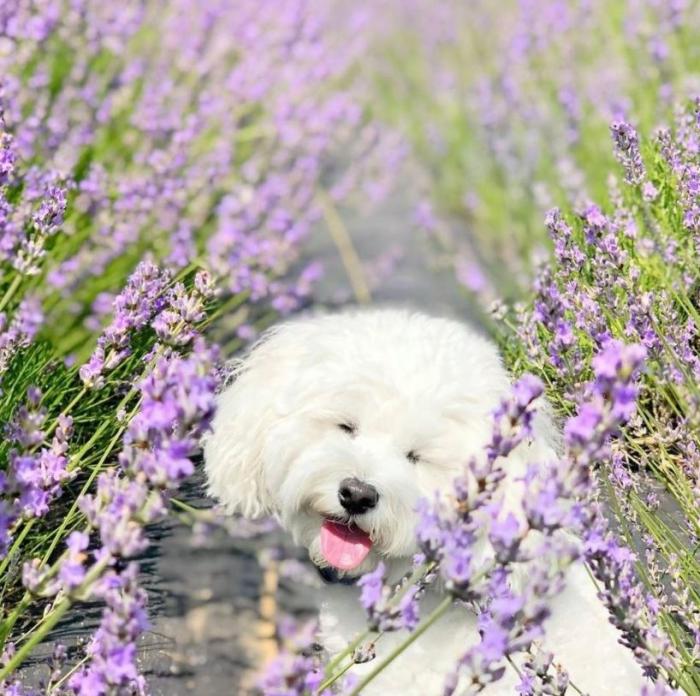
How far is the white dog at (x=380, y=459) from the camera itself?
88.1 inches

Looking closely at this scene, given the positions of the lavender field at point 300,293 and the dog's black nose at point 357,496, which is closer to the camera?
the lavender field at point 300,293

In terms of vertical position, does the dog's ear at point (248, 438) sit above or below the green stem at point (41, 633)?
below

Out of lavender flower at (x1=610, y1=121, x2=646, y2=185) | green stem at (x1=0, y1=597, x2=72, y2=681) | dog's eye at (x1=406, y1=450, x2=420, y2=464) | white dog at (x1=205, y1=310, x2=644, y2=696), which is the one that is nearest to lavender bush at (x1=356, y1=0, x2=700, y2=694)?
lavender flower at (x1=610, y1=121, x2=646, y2=185)

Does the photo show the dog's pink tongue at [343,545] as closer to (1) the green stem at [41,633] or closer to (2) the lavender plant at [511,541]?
(2) the lavender plant at [511,541]

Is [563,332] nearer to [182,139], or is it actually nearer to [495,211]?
[182,139]

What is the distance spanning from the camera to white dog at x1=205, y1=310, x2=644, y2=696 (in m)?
2.24

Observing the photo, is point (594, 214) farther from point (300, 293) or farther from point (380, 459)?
point (300, 293)

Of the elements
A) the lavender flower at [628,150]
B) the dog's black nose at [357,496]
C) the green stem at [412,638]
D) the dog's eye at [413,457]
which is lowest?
the dog's eye at [413,457]

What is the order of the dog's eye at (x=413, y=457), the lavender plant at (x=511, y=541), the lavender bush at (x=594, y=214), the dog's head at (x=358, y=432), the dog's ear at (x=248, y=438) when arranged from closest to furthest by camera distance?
the lavender plant at (x=511, y=541), the lavender bush at (x=594, y=214), the dog's head at (x=358, y=432), the dog's eye at (x=413, y=457), the dog's ear at (x=248, y=438)

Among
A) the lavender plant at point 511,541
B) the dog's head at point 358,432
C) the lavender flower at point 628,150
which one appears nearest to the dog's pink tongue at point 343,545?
the dog's head at point 358,432

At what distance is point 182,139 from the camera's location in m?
3.29

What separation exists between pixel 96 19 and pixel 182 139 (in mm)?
927

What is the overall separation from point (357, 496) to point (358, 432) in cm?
25

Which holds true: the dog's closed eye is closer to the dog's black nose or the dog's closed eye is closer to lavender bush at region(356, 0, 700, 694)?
the dog's black nose
